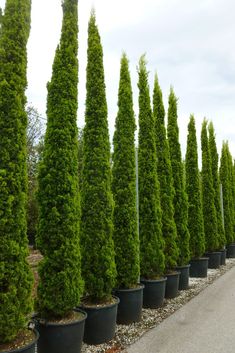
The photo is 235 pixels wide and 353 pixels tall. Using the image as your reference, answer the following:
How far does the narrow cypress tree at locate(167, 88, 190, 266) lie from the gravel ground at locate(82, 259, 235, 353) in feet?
3.01

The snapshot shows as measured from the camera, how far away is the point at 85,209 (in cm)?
602

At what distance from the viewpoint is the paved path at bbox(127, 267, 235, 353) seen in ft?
17.1

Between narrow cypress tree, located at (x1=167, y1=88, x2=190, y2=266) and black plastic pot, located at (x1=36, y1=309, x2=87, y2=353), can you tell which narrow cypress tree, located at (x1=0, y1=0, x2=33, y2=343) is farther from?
narrow cypress tree, located at (x1=167, y1=88, x2=190, y2=266)

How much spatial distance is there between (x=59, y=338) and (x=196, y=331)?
247cm

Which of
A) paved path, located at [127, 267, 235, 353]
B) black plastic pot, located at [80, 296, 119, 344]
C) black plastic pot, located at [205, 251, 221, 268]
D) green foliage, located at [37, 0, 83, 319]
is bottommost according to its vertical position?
paved path, located at [127, 267, 235, 353]

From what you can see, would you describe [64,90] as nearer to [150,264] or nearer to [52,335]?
[52,335]

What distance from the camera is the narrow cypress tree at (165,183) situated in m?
8.74

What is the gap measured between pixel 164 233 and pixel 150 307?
1955mm

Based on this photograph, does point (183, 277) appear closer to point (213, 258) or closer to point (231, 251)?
point (213, 258)

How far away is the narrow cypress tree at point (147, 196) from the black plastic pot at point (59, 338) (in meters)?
3.28

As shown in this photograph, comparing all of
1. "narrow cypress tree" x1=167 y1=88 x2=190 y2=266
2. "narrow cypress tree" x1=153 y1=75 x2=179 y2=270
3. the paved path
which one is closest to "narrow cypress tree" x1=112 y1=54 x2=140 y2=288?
the paved path

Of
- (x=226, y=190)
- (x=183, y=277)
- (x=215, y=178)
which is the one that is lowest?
(x=183, y=277)

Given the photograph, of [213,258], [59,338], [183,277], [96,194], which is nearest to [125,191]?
[96,194]

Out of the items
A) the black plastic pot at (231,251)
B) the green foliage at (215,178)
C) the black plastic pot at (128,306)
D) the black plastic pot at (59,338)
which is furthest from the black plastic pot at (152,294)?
the black plastic pot at (231,251)
